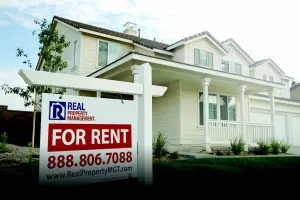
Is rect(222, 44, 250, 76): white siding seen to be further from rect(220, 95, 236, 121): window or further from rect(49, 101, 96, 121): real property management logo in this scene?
rect(49, 101, 96, 121): real property management logo

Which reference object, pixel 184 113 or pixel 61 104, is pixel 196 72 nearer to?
pixel 184 113

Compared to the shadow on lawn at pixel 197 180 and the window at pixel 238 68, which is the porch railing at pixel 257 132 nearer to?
the window at pixel 238 68

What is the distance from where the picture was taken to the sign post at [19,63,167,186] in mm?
2514

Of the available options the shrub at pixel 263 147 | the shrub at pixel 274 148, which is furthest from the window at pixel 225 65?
the shrub at pixel 274 148

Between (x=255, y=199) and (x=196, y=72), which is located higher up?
(x=196, y=72)

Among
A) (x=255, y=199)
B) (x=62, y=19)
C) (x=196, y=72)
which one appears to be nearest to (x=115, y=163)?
(x=255, y=199)

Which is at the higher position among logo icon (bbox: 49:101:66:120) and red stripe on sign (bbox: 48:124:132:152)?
logo icon (bbox: 49:101:66:120)

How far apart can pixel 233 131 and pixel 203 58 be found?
492cm

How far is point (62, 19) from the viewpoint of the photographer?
1645cm

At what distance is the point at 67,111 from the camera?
8.55ft

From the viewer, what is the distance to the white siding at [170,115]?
13.0m

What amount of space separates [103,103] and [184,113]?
10.5 metres

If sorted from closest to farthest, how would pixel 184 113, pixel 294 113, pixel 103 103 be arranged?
pixel 103 103, pixel 184 113, pixel 294 113

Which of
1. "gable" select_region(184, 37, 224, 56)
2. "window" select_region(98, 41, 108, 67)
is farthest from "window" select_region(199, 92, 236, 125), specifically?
"window" select_region(98, 41, 108, 67)
